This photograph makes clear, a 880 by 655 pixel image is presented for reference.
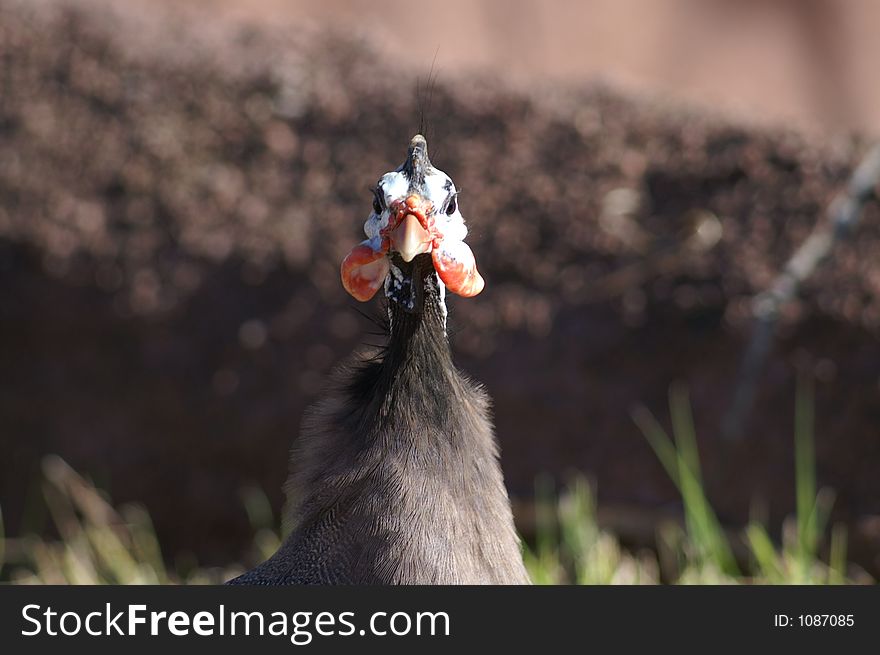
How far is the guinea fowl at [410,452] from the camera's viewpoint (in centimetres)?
214

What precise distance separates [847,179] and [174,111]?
7.41ft

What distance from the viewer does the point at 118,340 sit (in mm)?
4000

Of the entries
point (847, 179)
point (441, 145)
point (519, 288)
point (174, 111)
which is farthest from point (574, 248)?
point (174, 111)

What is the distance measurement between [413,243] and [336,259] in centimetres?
182

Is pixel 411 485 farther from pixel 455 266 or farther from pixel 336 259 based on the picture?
pixel 336 259

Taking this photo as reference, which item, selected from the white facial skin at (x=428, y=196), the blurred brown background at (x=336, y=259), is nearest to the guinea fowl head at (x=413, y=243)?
the white facial skin at (x=428, y=196)

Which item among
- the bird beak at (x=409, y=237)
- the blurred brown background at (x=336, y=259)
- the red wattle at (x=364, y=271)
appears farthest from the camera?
the blurred brown background at (x=336, y=259)

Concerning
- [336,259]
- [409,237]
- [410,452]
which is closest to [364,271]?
[409,237]

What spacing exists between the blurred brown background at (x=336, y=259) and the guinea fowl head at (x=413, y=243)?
1.54m

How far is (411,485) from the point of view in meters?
2.18

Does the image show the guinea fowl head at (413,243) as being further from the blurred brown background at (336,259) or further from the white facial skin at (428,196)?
the blurred brown background at (336,259)

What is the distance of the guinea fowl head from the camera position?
6.78ft

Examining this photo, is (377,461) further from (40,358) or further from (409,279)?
(40,358)

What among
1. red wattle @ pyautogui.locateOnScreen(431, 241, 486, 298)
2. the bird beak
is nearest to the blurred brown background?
red wattle @ pyautogui.locateOnScreen(431, 241, 486, 298)
